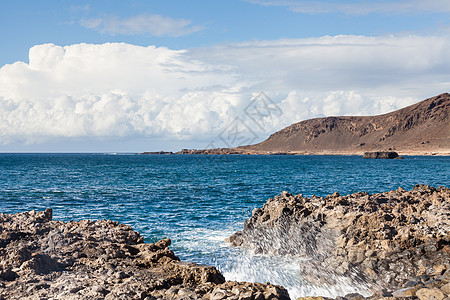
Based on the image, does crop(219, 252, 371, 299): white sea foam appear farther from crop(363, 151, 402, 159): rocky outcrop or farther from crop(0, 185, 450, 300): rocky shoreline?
crop(363, 151, 402, 159): rocky outcrop

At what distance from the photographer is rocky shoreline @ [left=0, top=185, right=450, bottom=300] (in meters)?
7.44

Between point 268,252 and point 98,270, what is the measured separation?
25.7 ft

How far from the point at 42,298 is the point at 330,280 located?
7895mm

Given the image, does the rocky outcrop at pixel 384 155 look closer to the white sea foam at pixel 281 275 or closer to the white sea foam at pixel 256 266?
the white sea foam at pixel 256 266

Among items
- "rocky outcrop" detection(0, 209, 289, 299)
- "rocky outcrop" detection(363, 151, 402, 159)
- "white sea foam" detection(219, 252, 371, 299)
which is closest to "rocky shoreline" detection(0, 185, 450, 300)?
"rocky outcrop" detection(0, 209, 289, 299)

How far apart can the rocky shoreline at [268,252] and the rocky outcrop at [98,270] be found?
23 mm

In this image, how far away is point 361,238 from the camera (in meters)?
12.5

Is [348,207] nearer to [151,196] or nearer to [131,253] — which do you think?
[131,253]

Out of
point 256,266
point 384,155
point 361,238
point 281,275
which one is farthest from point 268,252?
point 384,155

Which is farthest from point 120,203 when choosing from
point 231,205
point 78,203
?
point 231,205

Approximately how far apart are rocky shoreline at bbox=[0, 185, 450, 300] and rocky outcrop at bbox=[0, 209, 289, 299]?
0.02m

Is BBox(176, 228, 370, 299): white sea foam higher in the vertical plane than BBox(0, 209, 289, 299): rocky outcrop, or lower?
lower

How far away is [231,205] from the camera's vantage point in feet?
84.1

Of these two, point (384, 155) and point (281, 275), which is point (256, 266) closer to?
point (281, 275)
